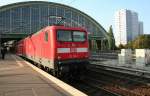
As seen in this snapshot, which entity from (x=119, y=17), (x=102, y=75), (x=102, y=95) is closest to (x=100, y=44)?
(x=119, y=17)

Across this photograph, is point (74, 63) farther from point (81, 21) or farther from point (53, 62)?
point (81, 21)

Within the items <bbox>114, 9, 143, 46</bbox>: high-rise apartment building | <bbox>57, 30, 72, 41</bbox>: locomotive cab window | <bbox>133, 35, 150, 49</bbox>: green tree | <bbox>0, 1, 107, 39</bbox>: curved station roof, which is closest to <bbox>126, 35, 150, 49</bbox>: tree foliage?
<bbox>133, 35, 150, 49</bbox>: green tree

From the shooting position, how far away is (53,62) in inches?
677

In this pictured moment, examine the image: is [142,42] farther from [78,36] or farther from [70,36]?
[70,36]

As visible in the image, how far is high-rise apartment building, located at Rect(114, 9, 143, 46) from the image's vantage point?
14588 centimetres

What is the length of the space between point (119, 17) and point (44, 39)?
5133 inches

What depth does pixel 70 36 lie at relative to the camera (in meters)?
18.2

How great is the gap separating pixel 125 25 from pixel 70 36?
130 m

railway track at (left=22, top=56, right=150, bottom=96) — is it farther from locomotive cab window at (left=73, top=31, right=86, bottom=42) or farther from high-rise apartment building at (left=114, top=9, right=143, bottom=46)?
high-rise apartment building at (left=114, top=9, right=143, bottom=46)

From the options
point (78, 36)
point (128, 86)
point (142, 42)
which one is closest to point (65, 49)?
point (78, 36)

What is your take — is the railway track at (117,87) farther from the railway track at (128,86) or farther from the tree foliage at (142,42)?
the tree foliage at (142,42)

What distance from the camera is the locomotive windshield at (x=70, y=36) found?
17750mm

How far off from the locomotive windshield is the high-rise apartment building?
419 ft

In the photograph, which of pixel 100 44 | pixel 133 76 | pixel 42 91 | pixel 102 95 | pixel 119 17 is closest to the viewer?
pixel 42 91
